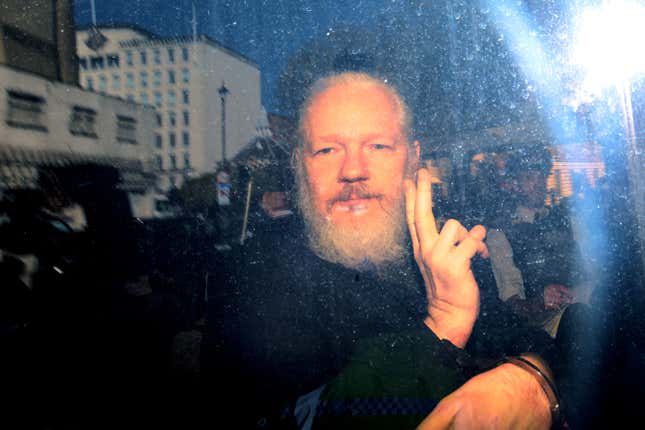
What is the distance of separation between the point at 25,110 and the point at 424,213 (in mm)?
990

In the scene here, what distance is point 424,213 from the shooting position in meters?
0.89

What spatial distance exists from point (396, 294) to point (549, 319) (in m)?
0.38

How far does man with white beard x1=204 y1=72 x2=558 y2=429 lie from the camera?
0.87 metres

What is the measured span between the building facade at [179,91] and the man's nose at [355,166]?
0.81 feet

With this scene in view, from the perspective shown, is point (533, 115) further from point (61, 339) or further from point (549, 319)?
point (61, 339)

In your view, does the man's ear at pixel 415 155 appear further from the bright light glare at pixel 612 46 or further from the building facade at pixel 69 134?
the building facade at pixel 69 134

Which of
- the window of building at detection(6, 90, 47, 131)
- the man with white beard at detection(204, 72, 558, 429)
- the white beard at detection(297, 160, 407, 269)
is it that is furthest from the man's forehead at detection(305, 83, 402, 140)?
the window of building at detection(6, 90, 47, 131)

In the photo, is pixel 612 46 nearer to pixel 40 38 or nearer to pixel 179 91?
pixel 179 91

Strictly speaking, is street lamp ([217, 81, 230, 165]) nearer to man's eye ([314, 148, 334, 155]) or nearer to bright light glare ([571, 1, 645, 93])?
man's eye ([314, 148, 334, 155])

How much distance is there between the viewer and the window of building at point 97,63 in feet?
2.83

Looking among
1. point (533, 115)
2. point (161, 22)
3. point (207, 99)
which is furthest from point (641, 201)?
point (161, 22)

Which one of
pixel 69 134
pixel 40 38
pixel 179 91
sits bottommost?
pixel 69 134

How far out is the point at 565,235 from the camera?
861mm

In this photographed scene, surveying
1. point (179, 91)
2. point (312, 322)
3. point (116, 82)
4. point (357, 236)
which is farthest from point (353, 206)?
point (116, 82)
